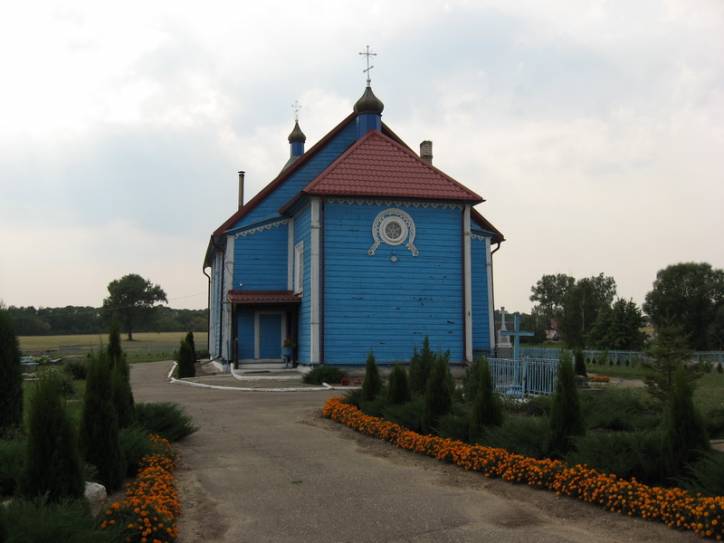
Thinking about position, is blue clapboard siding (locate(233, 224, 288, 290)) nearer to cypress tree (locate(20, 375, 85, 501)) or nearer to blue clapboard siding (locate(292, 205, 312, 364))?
blue clapboard siding (locate(292, 205, 312, 364))

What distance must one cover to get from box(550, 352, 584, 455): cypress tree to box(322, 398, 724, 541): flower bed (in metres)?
0.40

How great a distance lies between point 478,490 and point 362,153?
52.9 ft

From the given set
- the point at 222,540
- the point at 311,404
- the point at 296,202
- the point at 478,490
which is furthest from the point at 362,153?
the point at 222,540

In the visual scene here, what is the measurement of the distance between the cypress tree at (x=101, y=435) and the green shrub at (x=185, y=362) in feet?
54.7

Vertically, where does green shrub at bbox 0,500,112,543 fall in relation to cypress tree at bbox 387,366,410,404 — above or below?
below

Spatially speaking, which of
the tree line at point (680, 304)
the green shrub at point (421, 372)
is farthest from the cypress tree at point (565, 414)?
the tree line at point (680, 304)

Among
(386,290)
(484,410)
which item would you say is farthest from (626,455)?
(386,290)

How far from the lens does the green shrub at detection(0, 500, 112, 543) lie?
437cm

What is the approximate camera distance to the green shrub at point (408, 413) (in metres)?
10.4

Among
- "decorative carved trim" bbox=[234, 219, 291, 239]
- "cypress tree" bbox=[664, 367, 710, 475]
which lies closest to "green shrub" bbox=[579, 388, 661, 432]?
"cypress tree" bbox=[664, 367, 710, 475]

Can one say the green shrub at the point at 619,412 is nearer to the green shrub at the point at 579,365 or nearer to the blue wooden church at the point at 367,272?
the blue wooden church at the point at 367,272

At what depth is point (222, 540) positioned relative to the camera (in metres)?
5.73

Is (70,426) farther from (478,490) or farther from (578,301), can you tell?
(578,301)

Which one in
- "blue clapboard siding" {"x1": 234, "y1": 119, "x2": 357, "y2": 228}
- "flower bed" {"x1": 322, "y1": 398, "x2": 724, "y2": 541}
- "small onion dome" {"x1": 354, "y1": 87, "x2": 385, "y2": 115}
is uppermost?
"small onion dome" {"x1": 354, "y1": 87, "x2": 385, "y2": 115}
